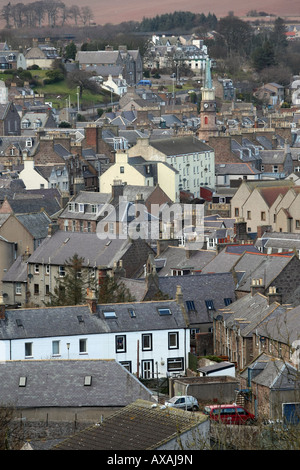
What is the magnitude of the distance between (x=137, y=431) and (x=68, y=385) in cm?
1017

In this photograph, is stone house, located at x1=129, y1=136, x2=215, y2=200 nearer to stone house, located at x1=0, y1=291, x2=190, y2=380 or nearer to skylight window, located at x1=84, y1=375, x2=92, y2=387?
stone house, located at x1=0, y1=291, x2=190, y2=380

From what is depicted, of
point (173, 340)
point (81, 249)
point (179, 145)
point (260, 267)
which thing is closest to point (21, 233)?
point (81, 249)

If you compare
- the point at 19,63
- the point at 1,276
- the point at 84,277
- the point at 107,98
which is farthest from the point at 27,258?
the point at 19,63

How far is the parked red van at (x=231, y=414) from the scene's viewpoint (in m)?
37.1

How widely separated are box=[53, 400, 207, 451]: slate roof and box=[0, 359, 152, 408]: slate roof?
7.66 m

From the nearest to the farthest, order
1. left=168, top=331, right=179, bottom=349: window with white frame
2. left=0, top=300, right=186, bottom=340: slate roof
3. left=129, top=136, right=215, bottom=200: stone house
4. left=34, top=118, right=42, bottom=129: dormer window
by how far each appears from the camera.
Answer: left=0, top=300, right=186, bottom=340: slate roof, left=168, top=331, right=179, bottom=349: window with white frame, left=129, top=136, right=215, bottom=200: stone house, left=34, top=118, right=42, bottom=129: dormer window

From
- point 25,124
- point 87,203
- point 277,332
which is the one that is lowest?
point 25,124

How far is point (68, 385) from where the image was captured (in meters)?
40.2

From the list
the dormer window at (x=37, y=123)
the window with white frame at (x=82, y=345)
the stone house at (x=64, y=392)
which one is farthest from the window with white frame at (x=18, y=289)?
the dormer window at (x=37, y=123)

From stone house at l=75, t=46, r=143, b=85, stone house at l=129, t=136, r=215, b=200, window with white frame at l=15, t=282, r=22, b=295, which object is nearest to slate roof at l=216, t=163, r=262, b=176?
stone house at l=129, t=136, r=215, b=200

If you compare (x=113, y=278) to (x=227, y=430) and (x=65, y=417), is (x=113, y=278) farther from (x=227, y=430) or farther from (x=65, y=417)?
(x=227, y=430)

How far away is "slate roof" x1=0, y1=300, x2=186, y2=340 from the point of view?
47156 mm

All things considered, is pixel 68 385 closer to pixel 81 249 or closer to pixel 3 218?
pixel 81 249

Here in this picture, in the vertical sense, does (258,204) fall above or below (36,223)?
below
